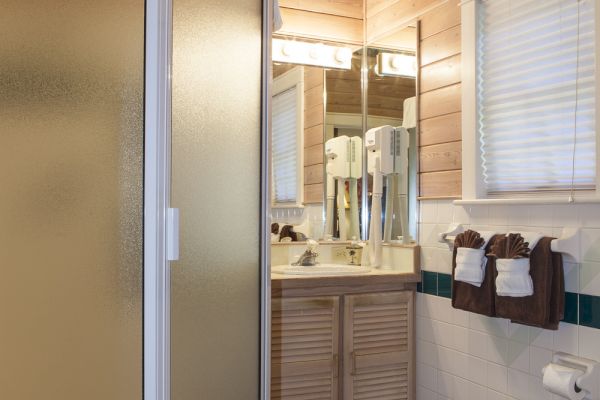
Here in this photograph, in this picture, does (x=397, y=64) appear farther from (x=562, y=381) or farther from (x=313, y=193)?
(x=562, y=381)

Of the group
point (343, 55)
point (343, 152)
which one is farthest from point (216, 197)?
point (343, 55)

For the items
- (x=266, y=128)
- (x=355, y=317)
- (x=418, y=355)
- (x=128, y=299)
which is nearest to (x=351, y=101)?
(x=355, y=317)

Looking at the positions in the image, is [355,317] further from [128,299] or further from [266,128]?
[128,299]

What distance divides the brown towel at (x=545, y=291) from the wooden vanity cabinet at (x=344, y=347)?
2.74 ft

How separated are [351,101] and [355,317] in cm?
125

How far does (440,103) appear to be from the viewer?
275cm

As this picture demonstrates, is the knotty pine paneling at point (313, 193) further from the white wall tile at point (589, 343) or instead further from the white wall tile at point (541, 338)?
the white wall tile at point (589, 343)

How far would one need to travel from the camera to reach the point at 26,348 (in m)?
0.76

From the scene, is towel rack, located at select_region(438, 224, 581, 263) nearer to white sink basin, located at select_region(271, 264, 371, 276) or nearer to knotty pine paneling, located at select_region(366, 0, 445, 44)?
white sink basin, located at select_region(271, 264, 371, 276)

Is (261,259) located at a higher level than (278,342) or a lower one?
higher

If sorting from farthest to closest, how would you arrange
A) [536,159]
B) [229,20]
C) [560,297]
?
[536,159]
[560,297]
[229,20]

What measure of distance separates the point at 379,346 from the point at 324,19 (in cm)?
183

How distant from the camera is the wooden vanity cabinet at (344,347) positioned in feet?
8.46

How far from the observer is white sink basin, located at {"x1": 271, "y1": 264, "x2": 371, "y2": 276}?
2.80 m
